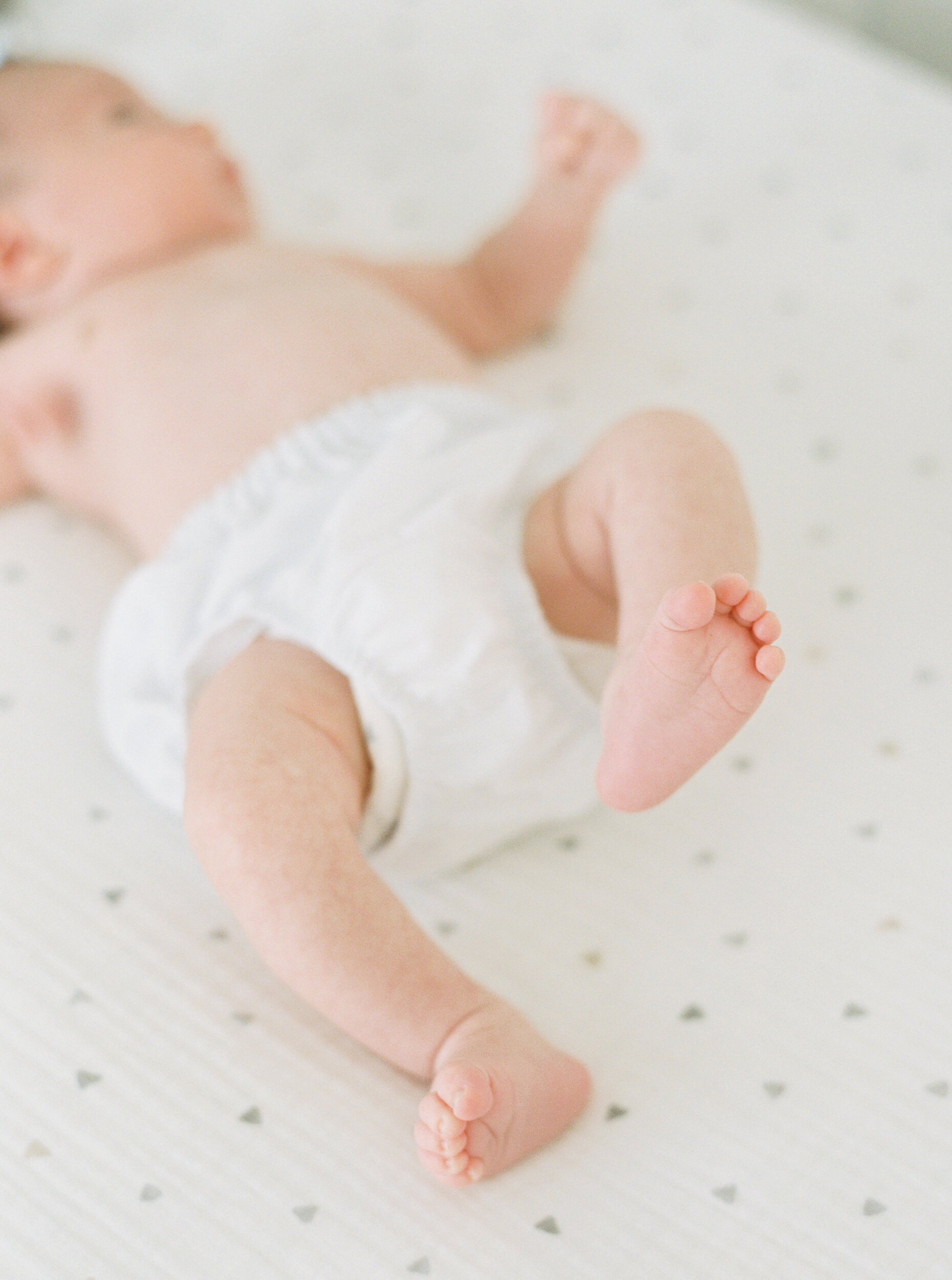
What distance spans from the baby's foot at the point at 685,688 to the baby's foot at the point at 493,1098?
0.53ft

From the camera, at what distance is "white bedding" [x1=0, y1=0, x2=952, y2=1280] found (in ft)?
2.64

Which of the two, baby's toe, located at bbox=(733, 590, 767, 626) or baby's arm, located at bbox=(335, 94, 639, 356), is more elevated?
baby's toe, located at bbox=(733, 590, 767, 626)

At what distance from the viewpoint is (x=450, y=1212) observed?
0.81 meters

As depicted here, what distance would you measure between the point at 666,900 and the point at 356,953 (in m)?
0.27

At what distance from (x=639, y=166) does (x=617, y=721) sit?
1002 mm

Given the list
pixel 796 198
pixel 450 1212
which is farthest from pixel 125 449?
pixel 796 198

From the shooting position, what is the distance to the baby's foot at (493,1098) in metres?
0.77

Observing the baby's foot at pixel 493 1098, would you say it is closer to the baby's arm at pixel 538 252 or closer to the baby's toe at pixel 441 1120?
the baby's toe at pixel 441 1120

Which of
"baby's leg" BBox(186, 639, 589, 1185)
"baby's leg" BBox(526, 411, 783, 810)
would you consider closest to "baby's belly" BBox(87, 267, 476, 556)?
"baby's leg" BBox(526, 411, 783, 810)

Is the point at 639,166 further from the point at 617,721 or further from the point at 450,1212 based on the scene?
the point at 450,1212

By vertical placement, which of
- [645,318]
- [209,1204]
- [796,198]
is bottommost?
[209,1204]

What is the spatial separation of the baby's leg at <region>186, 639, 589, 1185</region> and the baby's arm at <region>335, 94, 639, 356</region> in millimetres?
668

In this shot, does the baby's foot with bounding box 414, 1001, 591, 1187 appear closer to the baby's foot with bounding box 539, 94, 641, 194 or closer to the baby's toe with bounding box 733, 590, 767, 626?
the baby's toe with bounding box 733, 590, 767, 626

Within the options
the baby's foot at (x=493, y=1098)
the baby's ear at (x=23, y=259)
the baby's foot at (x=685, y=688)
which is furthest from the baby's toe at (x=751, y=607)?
the baby's ear at (x=23, y=259)
